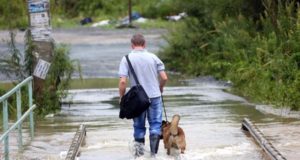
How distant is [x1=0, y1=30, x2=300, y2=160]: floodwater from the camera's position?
1067 cm

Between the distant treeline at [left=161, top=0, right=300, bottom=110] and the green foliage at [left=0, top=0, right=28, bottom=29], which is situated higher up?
the green foliage at [left=0, top=0, right=28, bottom=29]

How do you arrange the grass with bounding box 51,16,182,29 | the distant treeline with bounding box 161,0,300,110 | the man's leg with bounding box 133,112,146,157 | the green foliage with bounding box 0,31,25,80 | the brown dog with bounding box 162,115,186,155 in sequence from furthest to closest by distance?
the grass with bounding box 51,16,182,29, the distant treeline with bounding box 161,0,300,110, the green foliage with bounding box 0,31,25,80, the man's leg with bounding box 133,112,146,157, the brown dog with bounding box 162,115,186,155

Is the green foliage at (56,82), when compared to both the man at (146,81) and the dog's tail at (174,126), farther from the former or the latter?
the dog's tail at (174,126)

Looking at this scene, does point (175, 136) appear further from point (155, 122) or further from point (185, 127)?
point (185, 127)

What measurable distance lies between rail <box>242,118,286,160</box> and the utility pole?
178 inches

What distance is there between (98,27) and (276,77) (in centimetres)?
3948

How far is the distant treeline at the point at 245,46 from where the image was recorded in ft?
55.1

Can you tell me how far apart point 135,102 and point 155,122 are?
0.50 meters

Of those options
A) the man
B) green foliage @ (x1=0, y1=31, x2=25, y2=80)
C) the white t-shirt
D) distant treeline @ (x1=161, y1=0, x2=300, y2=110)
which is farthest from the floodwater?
green foliage @ (x1=0, y1=31, x2=25, y2=80)

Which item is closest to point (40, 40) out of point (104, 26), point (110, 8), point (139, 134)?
point (139, 134)

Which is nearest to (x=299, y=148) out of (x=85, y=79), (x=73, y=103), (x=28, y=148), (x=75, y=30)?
(x=28, y=148)

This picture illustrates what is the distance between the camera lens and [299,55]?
16859 millimetres

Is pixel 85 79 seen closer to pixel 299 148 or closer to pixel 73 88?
pixel 73 88

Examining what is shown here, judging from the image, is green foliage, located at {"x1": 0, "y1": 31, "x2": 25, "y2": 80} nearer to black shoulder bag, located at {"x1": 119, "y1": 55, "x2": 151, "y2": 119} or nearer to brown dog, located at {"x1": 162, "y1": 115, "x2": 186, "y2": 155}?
black shoulder bag, located at {"x1": 119, "y1": 55, "x2": 151, "y2": 119}
